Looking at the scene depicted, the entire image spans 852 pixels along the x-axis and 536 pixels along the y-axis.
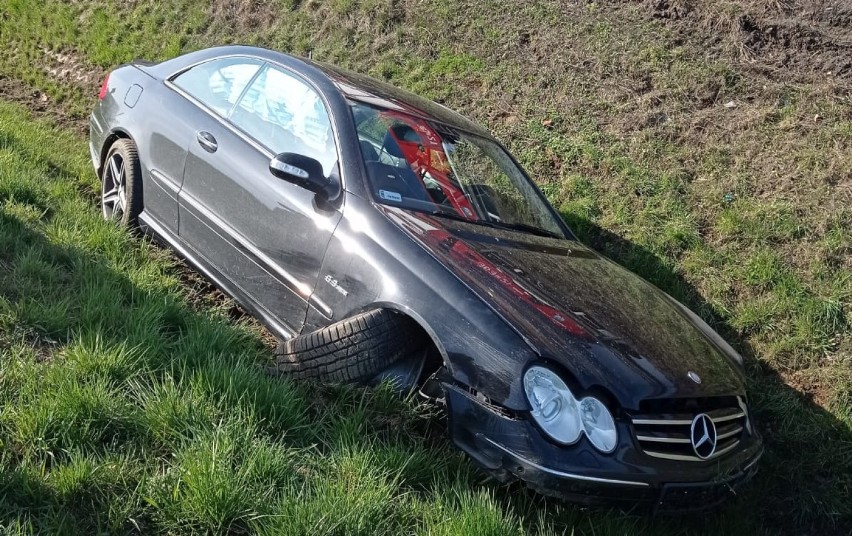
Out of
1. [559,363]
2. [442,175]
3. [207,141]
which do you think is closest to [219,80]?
[207,141]

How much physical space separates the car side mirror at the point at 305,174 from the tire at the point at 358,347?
Result: 738mm

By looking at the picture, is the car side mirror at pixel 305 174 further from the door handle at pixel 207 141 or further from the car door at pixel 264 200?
the door handle at pixel 207 141

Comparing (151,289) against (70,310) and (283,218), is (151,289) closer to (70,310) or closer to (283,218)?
(70,310)

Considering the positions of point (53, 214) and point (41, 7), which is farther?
point (41, 7)

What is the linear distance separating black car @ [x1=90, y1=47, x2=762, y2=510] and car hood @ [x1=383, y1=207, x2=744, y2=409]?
11 millimetres

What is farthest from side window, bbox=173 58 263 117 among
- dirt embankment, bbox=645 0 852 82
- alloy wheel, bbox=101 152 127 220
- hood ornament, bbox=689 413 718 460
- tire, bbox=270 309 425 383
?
dirt embankment, bbox=645 0 852 82

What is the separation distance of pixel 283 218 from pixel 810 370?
324 centimetres

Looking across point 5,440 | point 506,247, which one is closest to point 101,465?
point 5,440

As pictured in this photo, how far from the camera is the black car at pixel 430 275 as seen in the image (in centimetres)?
306

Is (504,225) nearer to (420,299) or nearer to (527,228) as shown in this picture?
(527,228)

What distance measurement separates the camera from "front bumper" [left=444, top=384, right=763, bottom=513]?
9.55 ft

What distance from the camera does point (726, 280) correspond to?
18.4 ft

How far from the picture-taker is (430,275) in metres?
3.43

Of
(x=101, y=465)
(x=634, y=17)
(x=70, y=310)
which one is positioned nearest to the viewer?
(x=101, y=465)
